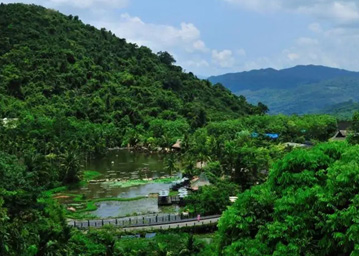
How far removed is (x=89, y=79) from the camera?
306 ft

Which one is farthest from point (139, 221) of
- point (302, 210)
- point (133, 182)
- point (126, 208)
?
point (302, 210)

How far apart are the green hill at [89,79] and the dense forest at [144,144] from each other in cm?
25

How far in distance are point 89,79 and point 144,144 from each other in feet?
90.0

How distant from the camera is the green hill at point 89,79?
81938mm

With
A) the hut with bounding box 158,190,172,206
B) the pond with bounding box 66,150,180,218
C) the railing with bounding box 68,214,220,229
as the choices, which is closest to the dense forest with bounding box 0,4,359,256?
the railing with bounding box 68,214,220,229

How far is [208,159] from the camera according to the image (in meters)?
49.9

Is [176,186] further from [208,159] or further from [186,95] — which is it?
[186,95]

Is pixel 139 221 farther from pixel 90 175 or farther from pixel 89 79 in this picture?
pixel 89 79

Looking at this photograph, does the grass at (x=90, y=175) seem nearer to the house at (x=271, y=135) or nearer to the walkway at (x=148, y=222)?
the walkway at (x=148, y=222)

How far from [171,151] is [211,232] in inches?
1439

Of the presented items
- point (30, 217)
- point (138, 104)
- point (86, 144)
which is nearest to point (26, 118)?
point (86, 144)

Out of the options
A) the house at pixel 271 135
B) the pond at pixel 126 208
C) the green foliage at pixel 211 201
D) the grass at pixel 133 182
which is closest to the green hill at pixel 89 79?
the house at pixel 271 135

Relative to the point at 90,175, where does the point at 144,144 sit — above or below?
above

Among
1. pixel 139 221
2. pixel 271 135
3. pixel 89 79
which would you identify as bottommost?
pixel 139 221
